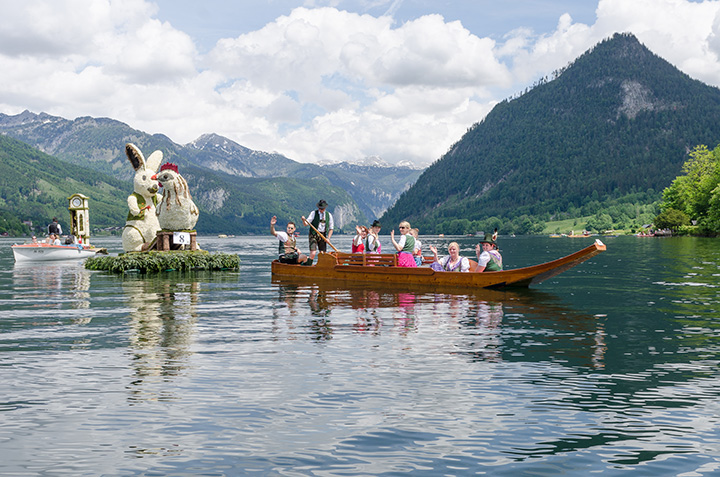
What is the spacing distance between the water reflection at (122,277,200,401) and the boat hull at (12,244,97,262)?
34545mm

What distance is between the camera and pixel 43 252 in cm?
6100

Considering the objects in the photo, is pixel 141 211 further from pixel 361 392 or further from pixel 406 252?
pixel 361 392

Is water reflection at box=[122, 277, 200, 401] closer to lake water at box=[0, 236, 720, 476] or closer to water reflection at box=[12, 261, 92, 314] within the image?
lake water at box=[0, 236, 720, 476]

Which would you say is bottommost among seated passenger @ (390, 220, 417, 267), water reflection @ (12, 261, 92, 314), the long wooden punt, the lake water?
the lake water

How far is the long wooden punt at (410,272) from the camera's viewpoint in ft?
85.9

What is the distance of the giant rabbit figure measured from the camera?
4619 cm

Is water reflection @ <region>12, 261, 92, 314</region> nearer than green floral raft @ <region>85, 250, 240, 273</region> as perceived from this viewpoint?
Yes

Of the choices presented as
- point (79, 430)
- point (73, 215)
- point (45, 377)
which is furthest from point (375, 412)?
point (73, 215)

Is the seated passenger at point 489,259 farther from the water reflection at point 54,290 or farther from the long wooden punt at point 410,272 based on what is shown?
the water reflection at point 54,290

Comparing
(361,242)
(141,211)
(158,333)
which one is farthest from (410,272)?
(141,211)

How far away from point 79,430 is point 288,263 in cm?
2853

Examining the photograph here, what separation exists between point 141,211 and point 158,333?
106 ft

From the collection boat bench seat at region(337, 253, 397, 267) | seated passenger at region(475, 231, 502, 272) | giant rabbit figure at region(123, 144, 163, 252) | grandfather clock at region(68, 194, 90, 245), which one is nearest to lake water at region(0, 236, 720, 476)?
seated passenger at region(475, 231, 502, 272)

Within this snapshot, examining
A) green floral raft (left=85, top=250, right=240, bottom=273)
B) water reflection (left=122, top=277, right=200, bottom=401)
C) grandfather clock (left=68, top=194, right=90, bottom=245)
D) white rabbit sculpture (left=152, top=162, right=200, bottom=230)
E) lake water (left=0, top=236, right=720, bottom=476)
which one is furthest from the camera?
grandfather clock (left=68, top=194, right=90, bottom=245)
